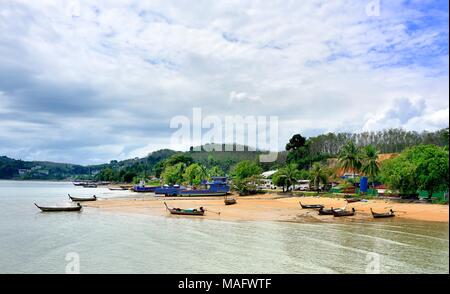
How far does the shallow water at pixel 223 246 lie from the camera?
18609mm

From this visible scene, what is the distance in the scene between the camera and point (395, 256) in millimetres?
20828

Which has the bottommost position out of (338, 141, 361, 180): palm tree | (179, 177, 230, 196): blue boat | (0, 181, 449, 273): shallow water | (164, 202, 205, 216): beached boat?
(0, 181, 449, 273): shallow water

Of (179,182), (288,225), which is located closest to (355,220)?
(288,225)

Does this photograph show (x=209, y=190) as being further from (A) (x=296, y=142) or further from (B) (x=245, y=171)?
(A) (x=296, y=142)

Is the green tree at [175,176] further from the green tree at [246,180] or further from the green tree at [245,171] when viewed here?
the green tree at [246,180]

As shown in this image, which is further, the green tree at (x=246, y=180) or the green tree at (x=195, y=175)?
the green tree at (x=195, y=175)

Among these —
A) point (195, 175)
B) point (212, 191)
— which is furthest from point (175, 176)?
point (212, 191)

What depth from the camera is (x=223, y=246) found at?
23.3m

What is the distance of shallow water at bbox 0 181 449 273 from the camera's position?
18.6 meters

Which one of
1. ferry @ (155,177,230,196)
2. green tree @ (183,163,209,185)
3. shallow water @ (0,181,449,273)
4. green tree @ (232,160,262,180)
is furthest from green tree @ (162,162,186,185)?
shallow water @ (0,181,449,273)

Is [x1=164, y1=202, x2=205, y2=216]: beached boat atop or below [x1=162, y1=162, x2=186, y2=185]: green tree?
below

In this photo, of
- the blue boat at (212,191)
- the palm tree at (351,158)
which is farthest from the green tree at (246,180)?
the palm tree at (351,158)

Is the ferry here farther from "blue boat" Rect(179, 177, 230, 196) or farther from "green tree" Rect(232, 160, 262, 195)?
"green tree" Rect(232, 160, 262, 195)

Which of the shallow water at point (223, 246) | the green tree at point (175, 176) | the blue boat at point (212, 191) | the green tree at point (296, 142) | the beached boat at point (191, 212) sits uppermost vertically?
the green tree at point (296, 142)
